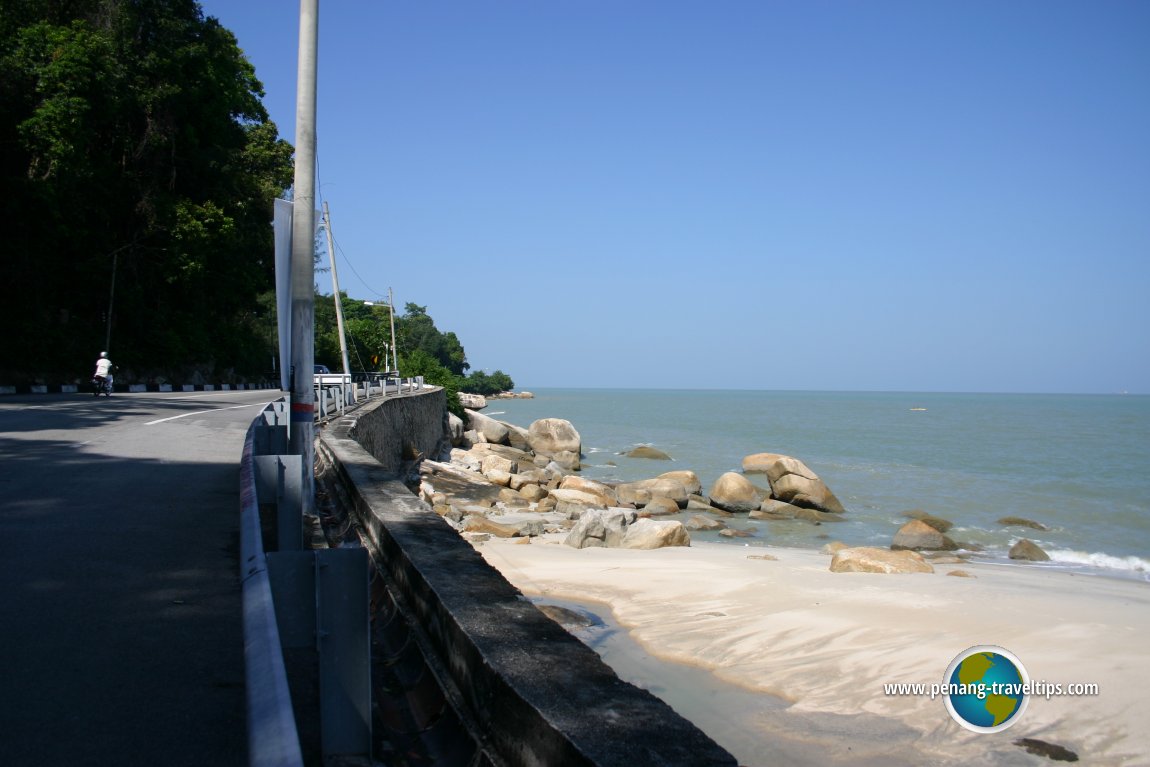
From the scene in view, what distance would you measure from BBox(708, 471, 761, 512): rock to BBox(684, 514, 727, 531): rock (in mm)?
2204

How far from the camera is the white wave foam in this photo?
17984 millimetres

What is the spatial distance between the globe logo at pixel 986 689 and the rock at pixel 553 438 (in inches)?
1237

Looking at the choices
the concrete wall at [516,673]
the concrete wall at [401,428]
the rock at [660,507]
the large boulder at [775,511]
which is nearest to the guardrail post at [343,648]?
the concrete wall at [516,673]

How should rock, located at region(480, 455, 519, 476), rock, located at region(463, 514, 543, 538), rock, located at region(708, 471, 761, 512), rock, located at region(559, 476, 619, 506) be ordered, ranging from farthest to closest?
rock, located at region(480, 455, 519, 476)
rock, located at region(708, 471, 761, 512)
rock, located at region(559, 476, 619, 506)
rock, located at region(463, 514, 543, 538)

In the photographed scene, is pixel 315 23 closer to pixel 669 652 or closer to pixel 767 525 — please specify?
pixel 669 652

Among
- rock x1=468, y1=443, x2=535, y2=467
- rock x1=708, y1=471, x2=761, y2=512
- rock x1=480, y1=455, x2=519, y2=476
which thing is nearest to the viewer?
rock x1=708, y1=471, x2=761, y2=512

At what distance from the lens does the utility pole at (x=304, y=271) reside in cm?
726

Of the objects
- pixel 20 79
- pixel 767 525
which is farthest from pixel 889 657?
pixel 20 79

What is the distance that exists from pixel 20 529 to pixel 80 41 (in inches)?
1074

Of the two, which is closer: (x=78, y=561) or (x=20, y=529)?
(x=78, y=561)

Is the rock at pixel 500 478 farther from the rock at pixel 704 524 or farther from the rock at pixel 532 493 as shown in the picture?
the rock at pixel 704 524

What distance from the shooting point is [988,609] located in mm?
11227

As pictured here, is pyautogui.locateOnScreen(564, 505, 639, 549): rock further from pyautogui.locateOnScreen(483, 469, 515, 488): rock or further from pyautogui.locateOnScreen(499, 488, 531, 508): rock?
pyautogui.locateOnScreen(483, 469, 515, 488): rock

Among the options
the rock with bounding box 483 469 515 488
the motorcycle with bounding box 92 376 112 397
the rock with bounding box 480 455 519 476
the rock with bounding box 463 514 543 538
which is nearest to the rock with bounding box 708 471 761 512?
the rock with bounding box 483 469 515 488
